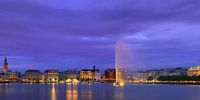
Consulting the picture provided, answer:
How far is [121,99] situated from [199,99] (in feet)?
29.3

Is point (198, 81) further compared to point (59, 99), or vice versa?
point (198, 81)

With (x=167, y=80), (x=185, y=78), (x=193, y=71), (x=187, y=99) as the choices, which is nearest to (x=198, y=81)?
(x=185, y=78)

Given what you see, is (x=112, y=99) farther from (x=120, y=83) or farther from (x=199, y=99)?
(x=120, y=83)

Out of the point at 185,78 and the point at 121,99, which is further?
the point at 185,78

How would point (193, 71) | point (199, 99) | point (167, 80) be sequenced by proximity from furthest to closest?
1. point (193, 71)
2. point (167, 80)
3. point (199, 99)

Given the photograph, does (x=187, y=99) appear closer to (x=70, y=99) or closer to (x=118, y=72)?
A: (x=70, y=99)

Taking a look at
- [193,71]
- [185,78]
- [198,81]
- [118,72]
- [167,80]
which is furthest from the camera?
[193,71]

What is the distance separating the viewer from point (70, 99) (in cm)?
4444

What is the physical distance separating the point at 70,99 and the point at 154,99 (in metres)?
9.72

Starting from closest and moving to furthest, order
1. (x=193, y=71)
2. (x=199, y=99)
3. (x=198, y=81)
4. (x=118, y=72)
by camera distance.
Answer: (x=199, y=99) < (x=118, y=72) < (x=198, y=81) < (x=193, y=71)

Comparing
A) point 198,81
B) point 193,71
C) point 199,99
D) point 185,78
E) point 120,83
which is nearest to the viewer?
point 199,99

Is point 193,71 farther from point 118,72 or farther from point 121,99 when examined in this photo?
point 121,99

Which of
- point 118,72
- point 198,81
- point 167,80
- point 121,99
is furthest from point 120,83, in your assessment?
point 121,99

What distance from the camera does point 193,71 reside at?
18475cm
